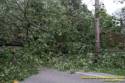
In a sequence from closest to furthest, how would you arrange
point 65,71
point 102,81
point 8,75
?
1. point 102,81
2. point 8,75
3. point 65,71

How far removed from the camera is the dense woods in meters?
6.99

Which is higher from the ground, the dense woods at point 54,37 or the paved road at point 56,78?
the dense woods at point 54,37

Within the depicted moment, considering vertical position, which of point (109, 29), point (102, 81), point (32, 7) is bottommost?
point (102, 81)

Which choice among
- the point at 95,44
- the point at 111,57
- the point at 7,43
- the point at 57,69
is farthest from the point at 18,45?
the point at 111,57

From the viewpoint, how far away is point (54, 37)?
7.77 m

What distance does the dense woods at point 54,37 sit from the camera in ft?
22.9

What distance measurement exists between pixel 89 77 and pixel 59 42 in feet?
8.43

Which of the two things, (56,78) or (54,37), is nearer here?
(56,78)

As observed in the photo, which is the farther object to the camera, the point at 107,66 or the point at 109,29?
the point at 109,29

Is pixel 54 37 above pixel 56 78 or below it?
above

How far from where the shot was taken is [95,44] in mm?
7418

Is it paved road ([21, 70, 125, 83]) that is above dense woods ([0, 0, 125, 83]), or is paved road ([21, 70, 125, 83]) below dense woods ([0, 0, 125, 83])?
below

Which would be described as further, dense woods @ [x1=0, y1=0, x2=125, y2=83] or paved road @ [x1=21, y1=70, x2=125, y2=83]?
dense woods @ [x1=0, y1=0, x2=125, y2=83]

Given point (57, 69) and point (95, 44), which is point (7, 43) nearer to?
point (57, 69)
